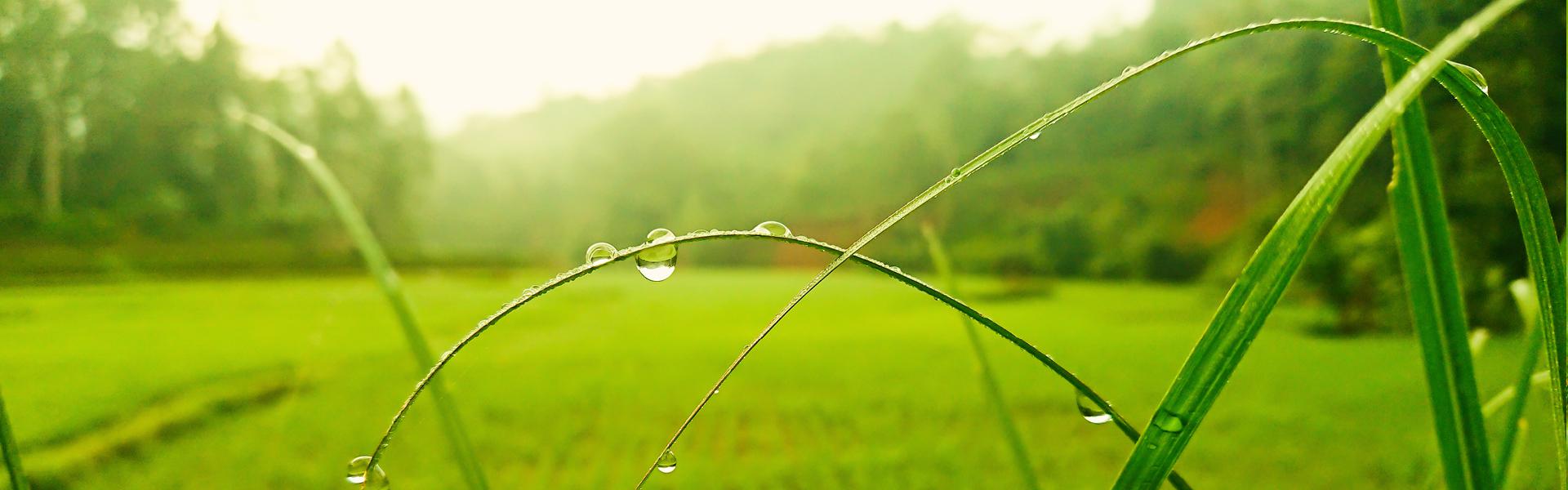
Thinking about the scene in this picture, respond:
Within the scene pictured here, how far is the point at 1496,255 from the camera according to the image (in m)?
1.11

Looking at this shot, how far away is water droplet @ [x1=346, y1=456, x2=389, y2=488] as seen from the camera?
79 millimetres

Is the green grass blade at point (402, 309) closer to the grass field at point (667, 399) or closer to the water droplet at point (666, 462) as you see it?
the water droplet at point (666, 462)

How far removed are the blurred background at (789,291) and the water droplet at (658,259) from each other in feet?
0.07

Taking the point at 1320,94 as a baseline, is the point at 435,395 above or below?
below

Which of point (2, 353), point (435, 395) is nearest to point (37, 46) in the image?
point (2, 353)

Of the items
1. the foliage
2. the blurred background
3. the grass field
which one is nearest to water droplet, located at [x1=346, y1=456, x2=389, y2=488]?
the blurred background

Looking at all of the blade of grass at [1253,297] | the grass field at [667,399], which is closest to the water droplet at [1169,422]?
the blade of grass at [1253,297]

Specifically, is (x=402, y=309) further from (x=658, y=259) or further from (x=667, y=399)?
(x=667, y=399)

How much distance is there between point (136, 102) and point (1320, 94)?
2335mm

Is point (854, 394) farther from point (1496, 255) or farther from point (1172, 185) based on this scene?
point (1172, 185)

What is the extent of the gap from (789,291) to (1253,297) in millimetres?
2348

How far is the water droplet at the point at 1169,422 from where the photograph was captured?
0.07 m

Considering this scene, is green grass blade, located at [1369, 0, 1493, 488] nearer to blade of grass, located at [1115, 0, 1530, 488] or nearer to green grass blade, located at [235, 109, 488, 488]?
blade of grass, located at [1115, 0, 1530, 488]

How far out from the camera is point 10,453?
0.09 m
